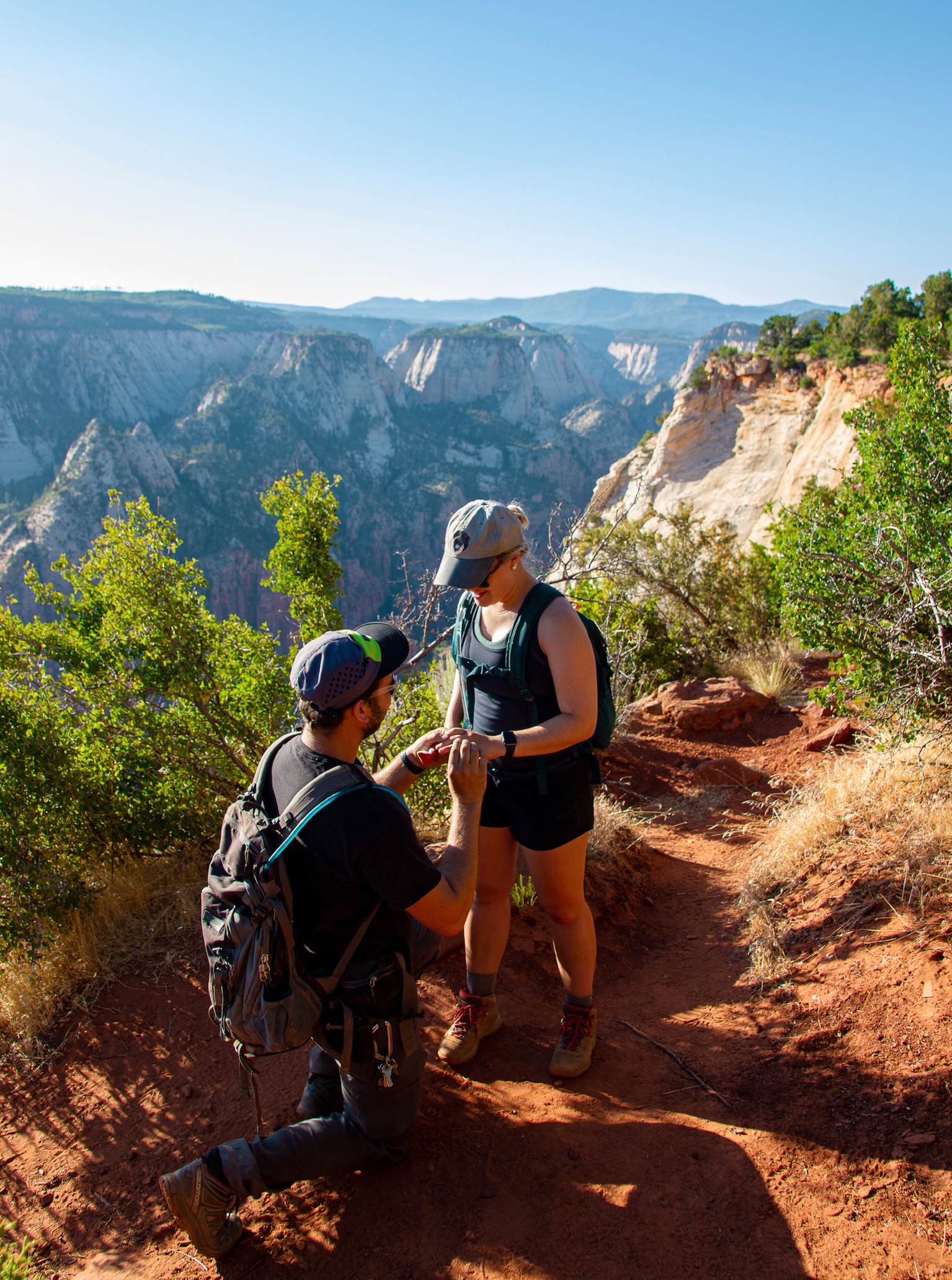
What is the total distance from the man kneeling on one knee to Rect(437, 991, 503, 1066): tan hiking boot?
50 cm

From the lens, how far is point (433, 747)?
208cm

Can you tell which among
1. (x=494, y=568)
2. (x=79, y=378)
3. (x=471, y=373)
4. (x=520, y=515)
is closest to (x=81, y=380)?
(x=79, y=378)

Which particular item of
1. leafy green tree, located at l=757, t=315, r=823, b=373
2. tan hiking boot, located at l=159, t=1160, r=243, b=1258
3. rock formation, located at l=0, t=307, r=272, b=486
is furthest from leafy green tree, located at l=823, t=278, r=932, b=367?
rock formation, located at l=0, t=307, r=272, b=486

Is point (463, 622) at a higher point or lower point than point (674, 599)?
higher

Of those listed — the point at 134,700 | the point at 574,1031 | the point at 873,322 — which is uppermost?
the point at 873,322

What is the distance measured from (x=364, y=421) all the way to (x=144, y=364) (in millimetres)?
23854

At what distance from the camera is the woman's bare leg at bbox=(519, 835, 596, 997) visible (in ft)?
7.59

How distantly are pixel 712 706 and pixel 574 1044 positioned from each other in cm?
445

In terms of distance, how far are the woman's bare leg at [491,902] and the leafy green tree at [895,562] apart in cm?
235

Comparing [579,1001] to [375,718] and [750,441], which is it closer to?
[375,718]

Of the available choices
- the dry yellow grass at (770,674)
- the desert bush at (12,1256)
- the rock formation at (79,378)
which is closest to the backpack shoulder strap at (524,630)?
the desert bush at (12,1256)

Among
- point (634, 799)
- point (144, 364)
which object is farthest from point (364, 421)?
point (634, 799)

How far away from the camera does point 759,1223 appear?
186 cm

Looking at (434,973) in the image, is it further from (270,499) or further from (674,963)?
(270,499)
